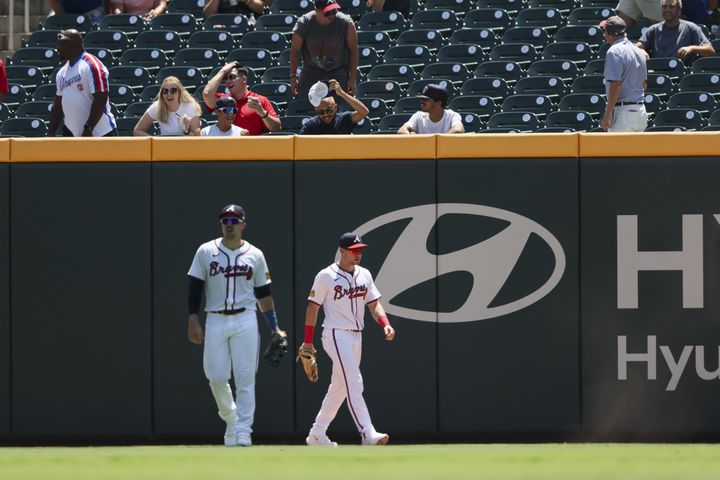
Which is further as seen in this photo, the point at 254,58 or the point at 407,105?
the point at 254,58

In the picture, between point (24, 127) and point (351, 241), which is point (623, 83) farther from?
point (24, 127)

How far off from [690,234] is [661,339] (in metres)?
0.77

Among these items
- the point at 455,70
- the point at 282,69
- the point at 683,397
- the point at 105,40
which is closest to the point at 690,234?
the point at 683,397

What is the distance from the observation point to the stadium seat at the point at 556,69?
535 inches

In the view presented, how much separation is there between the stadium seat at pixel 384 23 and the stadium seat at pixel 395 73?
103 centimetres

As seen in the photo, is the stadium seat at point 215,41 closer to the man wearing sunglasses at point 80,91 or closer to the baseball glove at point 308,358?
the man wearing sunglasses at point 80,91

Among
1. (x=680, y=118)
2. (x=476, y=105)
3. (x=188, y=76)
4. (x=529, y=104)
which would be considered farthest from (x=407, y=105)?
(x=680, y=118)

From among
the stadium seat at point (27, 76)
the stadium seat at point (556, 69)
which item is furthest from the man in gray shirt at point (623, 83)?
the stadium seat at point (27, 76)

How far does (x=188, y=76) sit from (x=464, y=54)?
2674mm

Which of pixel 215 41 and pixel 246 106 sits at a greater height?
pixel 215 41

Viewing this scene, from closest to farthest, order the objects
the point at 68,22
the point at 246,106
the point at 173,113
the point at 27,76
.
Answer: the point at 173,113 < the point at 246,106 < the point at 27,76 < the point at 68,22

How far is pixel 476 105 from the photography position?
1309 cm

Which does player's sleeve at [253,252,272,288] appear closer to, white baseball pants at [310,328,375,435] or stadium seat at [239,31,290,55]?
white baseball pants at [310,328,375,435]

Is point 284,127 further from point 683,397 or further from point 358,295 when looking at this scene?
point 683,397
